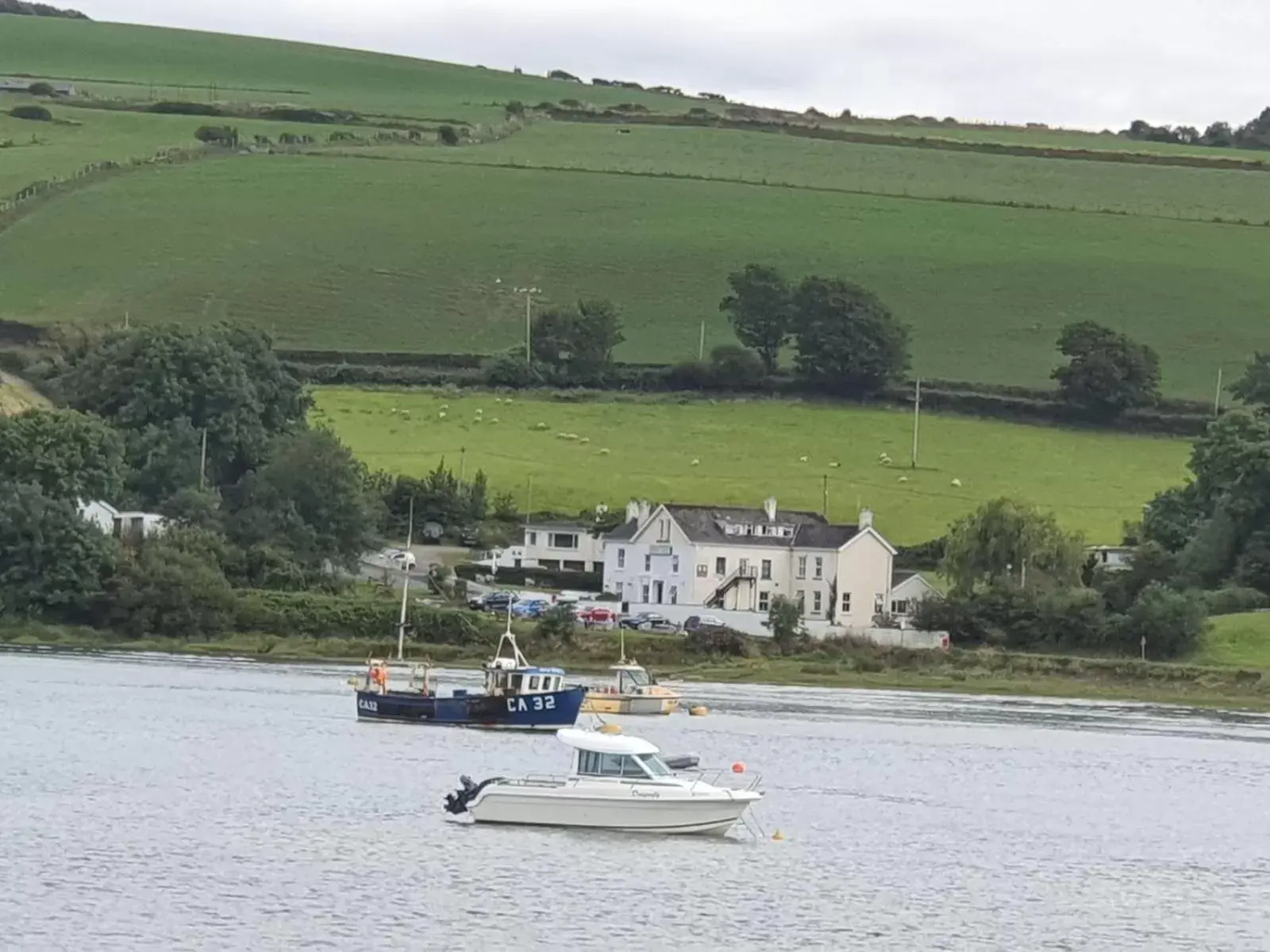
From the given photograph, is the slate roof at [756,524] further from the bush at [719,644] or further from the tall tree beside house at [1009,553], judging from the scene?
the bush at [719,644]

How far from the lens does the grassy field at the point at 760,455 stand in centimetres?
14175

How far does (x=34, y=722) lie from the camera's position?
248 feet

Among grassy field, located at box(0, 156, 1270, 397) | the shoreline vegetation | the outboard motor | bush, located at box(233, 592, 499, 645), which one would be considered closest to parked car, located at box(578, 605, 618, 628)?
the shoreline vegetation

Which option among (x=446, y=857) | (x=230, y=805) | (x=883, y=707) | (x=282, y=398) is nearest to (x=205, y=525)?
(x=282, y=398)

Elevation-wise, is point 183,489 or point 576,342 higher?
point 576,342

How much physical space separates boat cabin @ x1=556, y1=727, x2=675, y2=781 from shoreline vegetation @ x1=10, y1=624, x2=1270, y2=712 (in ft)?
157

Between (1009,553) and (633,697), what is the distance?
3909cm

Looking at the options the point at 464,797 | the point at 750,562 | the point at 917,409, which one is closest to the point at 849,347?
the point at 917,409

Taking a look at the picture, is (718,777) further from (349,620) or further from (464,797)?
(349,620)

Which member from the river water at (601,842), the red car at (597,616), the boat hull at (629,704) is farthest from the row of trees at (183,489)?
the boat hull at (629,704)

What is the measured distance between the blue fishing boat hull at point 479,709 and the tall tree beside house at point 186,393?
53393 millimetres

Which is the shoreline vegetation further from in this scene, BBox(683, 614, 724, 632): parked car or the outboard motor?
the outboard motor

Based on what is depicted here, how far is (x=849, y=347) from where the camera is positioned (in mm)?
169000

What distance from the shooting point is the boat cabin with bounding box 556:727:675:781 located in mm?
56438
